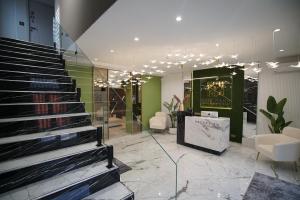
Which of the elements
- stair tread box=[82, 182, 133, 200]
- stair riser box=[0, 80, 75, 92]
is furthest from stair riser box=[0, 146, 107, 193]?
stair riser box=[0, 80, 75, 92]

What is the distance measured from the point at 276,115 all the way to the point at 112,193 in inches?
220

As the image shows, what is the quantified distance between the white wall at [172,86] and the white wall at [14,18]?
21.2 ft

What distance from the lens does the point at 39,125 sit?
7.72 feet

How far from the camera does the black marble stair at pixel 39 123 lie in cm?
212

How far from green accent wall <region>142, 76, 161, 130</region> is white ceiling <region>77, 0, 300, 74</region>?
3.46 meters

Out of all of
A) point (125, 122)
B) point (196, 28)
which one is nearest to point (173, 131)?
point (125, 122)

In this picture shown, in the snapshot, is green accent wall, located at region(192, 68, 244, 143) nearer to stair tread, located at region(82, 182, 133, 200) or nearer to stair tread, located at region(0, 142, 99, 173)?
stair tread, located at region(82, 182, 133, 200)

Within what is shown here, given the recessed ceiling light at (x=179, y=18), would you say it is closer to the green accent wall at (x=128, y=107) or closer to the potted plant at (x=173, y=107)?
the green accent wall at (x=128, y=107)

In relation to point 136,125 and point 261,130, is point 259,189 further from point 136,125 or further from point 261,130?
point 136,125

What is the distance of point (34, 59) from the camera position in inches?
148

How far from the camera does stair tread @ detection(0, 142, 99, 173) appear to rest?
66.9 inches

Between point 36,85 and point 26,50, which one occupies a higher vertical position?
point 26,50

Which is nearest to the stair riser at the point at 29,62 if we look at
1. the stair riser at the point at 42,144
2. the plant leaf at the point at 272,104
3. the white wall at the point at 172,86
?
the stair riser at the point at 42,144

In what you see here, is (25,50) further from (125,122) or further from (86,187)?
(125,122)
